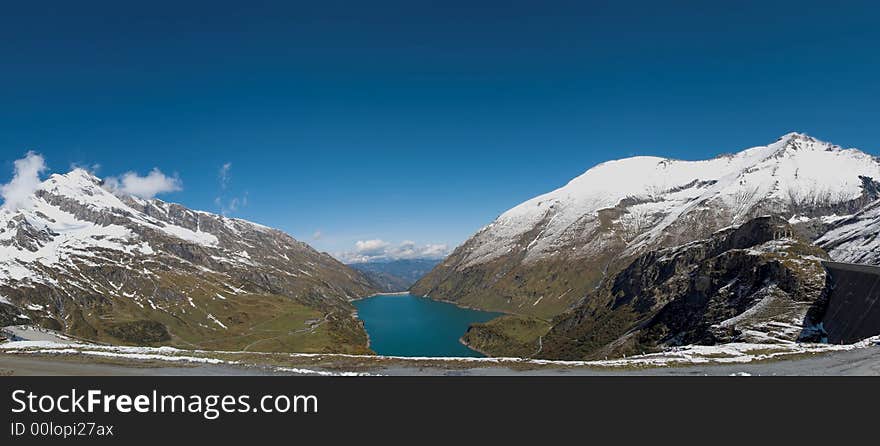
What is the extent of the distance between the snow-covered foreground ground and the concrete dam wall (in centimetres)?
1571

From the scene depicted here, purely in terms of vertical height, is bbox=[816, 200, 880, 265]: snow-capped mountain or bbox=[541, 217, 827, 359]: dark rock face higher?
bbox=[816, 200, 880, 265]: snow-capped mountain

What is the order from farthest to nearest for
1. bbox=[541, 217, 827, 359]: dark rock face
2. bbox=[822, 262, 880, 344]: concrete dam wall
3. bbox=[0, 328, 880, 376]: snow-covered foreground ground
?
bbox=[541, 217, 827, 359]: dark rock face < bbox=[822, 262, 880, 344]: concrete dam wall < bbox=[0, 328, 880, 376]: snow-covered foreground ground

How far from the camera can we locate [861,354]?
124 ft

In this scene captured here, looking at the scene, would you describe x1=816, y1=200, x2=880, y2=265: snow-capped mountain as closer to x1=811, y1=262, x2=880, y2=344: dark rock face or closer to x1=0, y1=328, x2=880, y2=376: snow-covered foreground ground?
x1=811, y1=262, x2=880, y2=344: dark rock face

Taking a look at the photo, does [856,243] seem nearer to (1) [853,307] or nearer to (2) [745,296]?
(2) [745,296]

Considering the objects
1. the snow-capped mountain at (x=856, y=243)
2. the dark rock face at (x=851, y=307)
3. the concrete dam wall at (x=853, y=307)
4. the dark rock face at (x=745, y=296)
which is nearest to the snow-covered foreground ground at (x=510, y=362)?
the concrete dam wall at (x=853, y=307)

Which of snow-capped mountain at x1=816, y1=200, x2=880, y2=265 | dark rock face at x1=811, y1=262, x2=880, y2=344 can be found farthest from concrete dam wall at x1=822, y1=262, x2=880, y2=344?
snow-capped mountain at x1=816, y1=200, x2=880, y2=265

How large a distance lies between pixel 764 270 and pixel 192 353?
92.0 m

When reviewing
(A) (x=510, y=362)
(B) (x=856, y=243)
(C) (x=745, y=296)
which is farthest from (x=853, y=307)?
(B) (x=856, y=243)

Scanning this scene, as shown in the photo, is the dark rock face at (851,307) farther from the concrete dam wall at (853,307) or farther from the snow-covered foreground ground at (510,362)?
the snow-covered foreground ground at (510,362)

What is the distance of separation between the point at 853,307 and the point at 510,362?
49121 mm

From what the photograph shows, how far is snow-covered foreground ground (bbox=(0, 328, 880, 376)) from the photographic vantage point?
3659 cm
